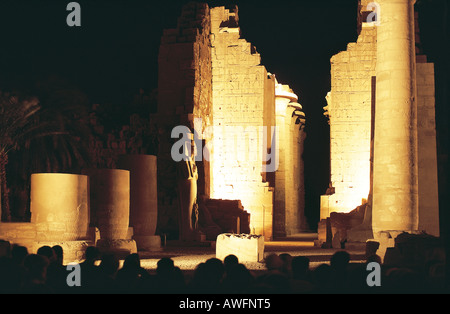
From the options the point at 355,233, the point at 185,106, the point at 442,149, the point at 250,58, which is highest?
the point at 250,58

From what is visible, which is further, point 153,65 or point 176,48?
point 153,65

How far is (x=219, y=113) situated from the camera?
25.7m

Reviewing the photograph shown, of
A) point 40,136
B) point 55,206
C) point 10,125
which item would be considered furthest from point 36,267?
point 40,136

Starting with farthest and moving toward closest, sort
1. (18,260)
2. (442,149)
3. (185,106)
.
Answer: (185,106) → (442,149) → (18,260)

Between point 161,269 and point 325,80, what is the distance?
33.4 m

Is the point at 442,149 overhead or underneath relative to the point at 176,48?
underneath

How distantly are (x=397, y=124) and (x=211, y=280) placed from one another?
24.6 feet

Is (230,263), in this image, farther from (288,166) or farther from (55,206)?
(288,166)

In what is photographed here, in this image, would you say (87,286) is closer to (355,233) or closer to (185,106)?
(355,233)

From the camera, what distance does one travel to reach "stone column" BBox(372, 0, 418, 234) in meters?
12.2

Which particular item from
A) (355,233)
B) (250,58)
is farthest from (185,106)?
(355,233)

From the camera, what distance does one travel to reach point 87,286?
6020 millimetres

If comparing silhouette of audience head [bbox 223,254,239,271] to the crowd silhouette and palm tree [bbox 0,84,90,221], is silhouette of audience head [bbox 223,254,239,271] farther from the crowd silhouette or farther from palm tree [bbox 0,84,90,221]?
palm tree [bbox 0,84,90,221]

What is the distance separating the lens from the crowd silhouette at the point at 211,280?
5.76m
